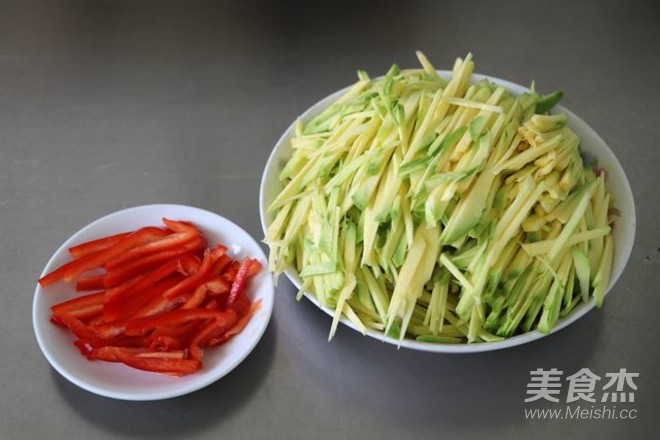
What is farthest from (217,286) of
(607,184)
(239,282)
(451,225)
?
(607,184)

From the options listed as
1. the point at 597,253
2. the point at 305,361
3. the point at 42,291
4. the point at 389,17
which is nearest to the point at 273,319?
the point at 305,361

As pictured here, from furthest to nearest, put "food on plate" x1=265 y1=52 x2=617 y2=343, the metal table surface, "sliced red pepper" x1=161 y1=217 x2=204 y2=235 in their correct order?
1. "sliced red pepper" x1=161 y1=217 x2=204 y2=235
2. the metal table surface
3. "food on plate" x1=265 y1=52 x2=617 y2=343

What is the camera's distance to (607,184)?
4.94 feet

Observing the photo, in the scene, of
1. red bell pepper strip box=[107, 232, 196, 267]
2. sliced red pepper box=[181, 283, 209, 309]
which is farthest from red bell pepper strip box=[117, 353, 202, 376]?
red bell pepper strip box=[107, 232, 196, 267]

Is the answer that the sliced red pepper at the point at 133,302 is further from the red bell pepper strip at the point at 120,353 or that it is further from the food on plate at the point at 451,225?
the food on plate at the point at 451,225

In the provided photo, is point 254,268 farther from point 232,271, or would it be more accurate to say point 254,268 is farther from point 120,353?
point 120,353

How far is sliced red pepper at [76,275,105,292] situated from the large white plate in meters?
0.35

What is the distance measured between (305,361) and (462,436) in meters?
0.34

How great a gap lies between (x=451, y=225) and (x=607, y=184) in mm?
429

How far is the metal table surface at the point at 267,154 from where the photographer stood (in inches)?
55.4

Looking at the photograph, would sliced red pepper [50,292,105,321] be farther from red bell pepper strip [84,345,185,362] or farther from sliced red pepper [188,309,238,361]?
sliced red pepper [188,309,238,361]

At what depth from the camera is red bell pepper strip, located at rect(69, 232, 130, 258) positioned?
1504 mm

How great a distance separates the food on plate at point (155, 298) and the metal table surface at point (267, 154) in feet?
0.37

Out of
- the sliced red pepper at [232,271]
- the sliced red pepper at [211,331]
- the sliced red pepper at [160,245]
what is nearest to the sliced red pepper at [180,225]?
the sliced red pepper at [160,245]
